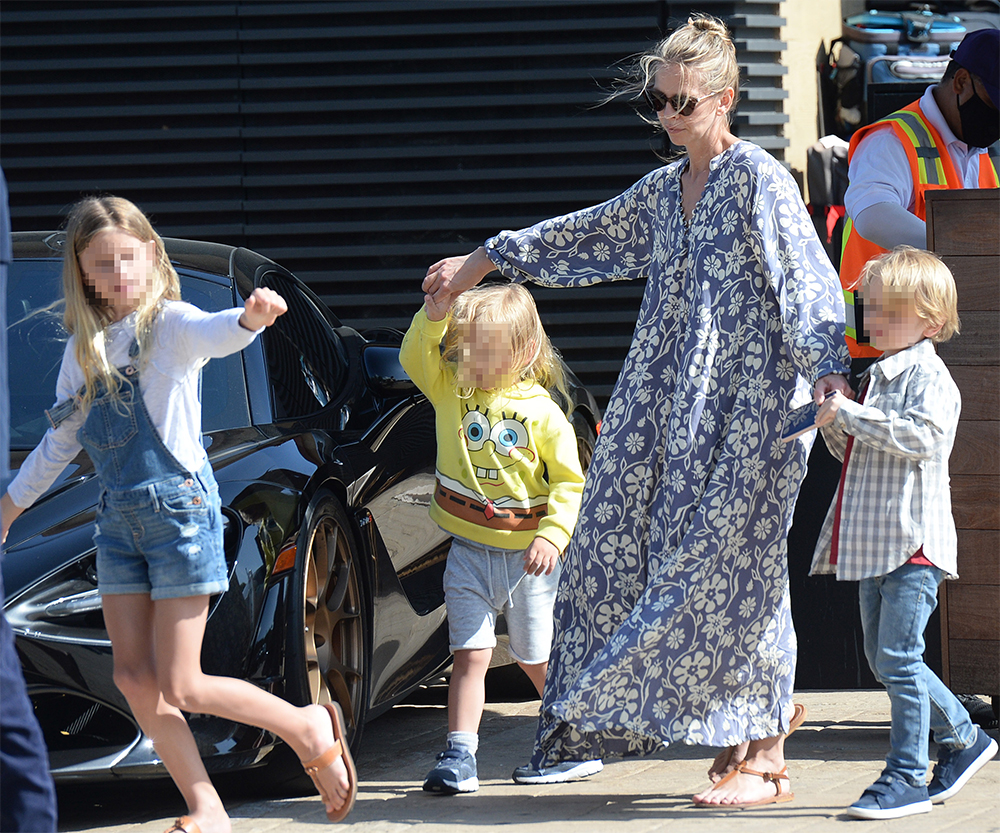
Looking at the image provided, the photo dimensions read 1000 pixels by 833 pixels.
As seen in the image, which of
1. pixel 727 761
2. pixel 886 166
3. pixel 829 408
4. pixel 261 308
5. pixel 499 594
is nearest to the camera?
pixel 261 308

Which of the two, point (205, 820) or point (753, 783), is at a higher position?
point (205, 820)

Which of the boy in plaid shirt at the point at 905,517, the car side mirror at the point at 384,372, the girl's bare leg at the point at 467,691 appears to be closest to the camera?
the boy in plaid shirt at the point at 905,517

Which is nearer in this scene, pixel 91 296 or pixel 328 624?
pixel 91 296

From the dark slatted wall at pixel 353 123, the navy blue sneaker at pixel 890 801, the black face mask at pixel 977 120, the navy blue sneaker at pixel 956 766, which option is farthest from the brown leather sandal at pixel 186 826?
the dark slatted wall at pixel 353 123

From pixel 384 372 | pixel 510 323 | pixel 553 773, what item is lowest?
pixel 553 773

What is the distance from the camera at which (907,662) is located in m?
3.45

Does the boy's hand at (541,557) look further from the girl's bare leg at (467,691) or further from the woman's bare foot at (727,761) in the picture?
the woman's bare foot at (727,761)

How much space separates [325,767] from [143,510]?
737mm

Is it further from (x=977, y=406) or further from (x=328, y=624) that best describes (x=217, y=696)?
(x=977, y=406)

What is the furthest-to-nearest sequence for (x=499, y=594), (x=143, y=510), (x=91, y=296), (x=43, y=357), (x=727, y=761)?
(x=43, y=357), (x=499, y=594), (x=727, y=761), (x=91, y=296), (x=143, y=510)

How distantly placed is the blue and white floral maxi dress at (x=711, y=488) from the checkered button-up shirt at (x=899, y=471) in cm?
16

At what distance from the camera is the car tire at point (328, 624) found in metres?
3.51

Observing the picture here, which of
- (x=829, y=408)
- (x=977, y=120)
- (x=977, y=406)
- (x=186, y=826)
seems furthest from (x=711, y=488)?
(x=977, y=120)

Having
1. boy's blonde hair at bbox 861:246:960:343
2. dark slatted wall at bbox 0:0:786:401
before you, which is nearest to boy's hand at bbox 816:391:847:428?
boy's blonde hair at bbox 861:246:960:343
